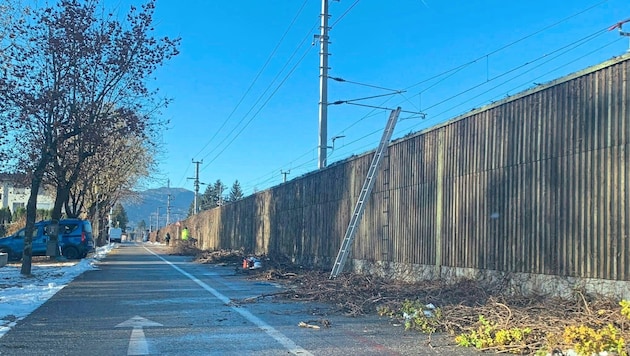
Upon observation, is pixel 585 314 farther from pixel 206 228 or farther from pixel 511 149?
pixel 206 228

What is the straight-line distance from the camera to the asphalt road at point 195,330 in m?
7.62

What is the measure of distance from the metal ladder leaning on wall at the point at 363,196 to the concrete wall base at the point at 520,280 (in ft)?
4.16

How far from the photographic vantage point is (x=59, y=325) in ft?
31.3

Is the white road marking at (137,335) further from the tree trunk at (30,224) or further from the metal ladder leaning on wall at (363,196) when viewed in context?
the tree trunk at (30,224)

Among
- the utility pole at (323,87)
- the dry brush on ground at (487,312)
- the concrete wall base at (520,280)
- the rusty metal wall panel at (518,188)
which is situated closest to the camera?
the dry brush on ground at (487,312)

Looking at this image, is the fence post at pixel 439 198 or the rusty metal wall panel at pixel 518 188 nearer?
the rusty metal wall panel at pixel 518 188

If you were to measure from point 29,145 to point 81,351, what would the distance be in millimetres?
14201

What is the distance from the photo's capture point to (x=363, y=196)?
57.3 ft

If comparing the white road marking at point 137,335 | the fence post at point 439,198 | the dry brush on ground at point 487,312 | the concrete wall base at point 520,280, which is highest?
the fence post at point 439,198

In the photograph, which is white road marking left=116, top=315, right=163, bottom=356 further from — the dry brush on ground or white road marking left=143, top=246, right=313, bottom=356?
the dry brush on ground

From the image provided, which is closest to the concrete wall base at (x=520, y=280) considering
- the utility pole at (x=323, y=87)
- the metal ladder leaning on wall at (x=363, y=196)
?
the metal ladder leaning on wall at (x=363, y=196)

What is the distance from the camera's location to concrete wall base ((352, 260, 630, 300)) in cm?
881

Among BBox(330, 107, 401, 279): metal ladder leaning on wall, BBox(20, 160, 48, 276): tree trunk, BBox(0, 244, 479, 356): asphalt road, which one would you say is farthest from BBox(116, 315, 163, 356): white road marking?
BBox(20, 160, 48, 276): tree trunk

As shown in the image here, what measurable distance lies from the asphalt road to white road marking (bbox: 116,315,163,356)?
1 centimetres
